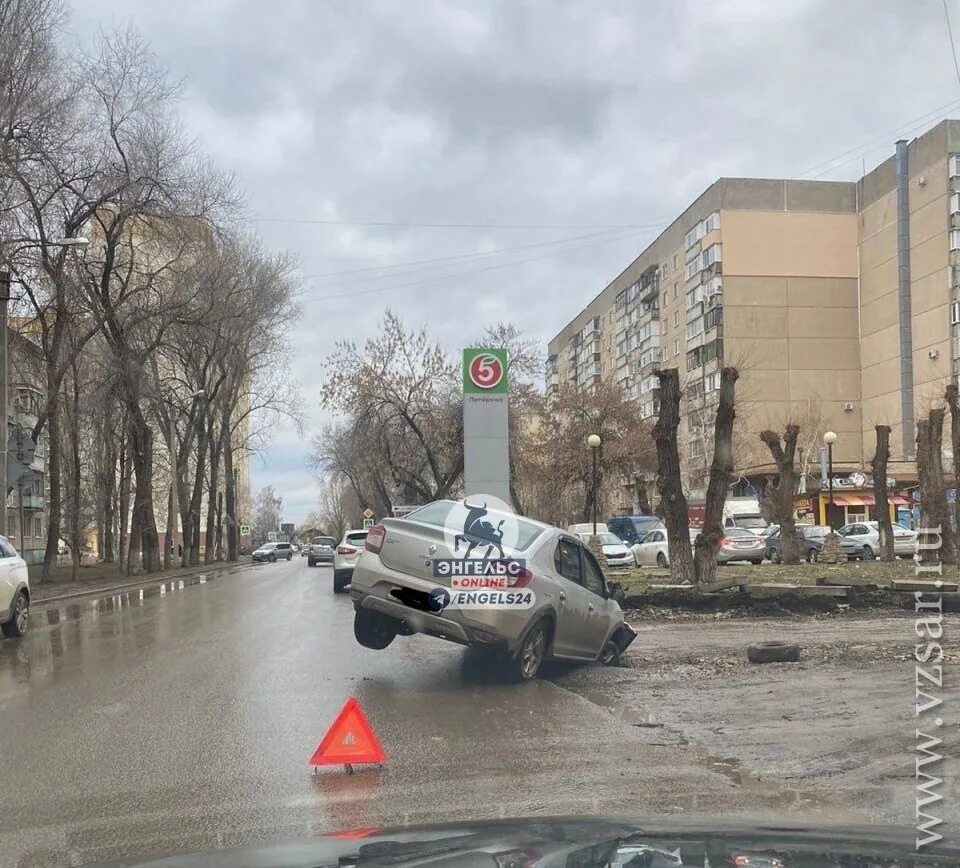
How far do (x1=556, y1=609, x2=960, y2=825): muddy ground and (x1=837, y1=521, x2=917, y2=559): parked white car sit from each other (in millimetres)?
Answer: 20856

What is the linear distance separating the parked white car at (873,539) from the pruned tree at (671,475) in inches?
552

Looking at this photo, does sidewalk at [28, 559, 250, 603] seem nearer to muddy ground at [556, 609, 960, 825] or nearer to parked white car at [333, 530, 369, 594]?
parked white car at [333, 530, 369, 594]

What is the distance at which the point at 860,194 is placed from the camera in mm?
67188

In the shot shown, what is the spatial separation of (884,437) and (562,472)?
2584cm

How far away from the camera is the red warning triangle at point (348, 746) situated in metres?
6.43

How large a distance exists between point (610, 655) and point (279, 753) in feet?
18.0

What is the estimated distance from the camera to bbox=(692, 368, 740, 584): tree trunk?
20.2 m

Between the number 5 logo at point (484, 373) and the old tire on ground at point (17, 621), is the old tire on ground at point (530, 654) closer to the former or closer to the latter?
the old tire on ground at point (17, 621)

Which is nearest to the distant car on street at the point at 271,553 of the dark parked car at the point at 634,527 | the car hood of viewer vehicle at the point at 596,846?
the dark parked car at the point at 634,527

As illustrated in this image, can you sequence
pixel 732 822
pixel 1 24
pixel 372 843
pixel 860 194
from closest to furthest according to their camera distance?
pixel 372 843 < pixel 732 822 < pixel 1 24 < pixel 860 194

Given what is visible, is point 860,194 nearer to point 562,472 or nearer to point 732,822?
point 562,472

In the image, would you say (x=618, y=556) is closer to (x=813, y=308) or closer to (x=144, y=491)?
(x=144, y=491)

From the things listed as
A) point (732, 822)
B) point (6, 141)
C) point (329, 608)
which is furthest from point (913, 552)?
point (732, 822)

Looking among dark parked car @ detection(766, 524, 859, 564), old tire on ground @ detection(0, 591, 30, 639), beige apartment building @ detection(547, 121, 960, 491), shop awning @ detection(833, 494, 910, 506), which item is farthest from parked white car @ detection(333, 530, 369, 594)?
shop awning @ detection(833, 494, 910, 506)
